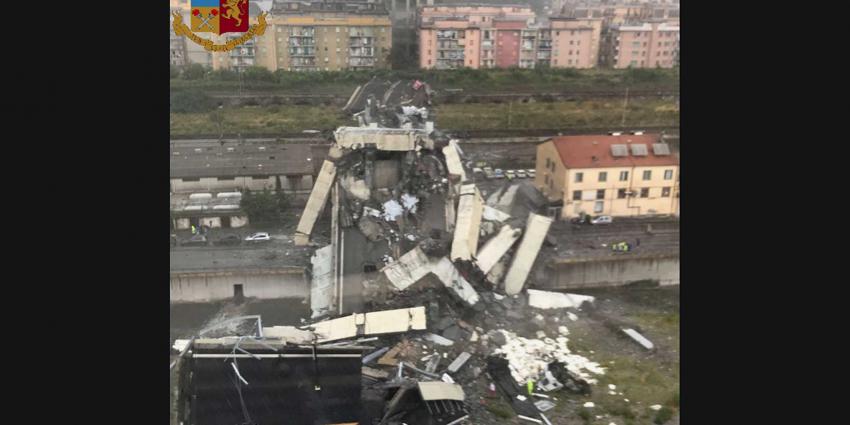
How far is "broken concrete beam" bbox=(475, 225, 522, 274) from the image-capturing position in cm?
654

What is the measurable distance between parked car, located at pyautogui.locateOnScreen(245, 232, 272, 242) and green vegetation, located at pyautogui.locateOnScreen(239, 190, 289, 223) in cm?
14

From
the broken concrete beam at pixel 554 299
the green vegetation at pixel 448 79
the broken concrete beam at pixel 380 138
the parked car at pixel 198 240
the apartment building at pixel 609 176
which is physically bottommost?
the broken concrete beam at pixel 554 299

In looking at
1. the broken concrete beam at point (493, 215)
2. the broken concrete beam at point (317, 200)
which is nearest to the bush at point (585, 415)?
the broken concrete beam at point (493, 215)

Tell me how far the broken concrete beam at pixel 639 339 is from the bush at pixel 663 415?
735 mm

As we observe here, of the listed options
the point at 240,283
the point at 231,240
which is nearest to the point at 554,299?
the point at 240,283

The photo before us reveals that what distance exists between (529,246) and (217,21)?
3.98 meters

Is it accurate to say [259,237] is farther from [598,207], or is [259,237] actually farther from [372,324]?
[598,207]

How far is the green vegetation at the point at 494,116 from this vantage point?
20.5ft

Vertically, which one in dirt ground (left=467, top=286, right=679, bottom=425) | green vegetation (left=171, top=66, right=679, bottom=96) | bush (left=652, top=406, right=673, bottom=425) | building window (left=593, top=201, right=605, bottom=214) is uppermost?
green vegetation (left=171, top=66, right=679, bottom=96)

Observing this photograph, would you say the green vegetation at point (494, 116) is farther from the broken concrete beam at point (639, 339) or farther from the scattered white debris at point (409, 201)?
the broken concrete beam at point (639, 339)

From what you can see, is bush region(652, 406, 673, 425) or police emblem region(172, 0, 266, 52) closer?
police emblem region(172, 0, 266, 52)

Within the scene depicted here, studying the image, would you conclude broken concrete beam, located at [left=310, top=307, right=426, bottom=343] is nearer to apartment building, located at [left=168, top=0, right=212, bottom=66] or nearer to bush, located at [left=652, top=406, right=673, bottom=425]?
bush, located at [left=652, top=406, right=673, bottom=425]

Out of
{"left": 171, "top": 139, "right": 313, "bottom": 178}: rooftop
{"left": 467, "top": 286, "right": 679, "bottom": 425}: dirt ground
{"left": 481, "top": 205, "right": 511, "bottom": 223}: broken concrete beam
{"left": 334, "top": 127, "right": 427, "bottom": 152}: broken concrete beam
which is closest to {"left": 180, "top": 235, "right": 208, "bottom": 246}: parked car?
{"left": 171, "top": 139, "right": 313, "bottom": 178}: rooftop

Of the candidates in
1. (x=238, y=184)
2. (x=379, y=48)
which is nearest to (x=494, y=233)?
(x=379, y=48)
